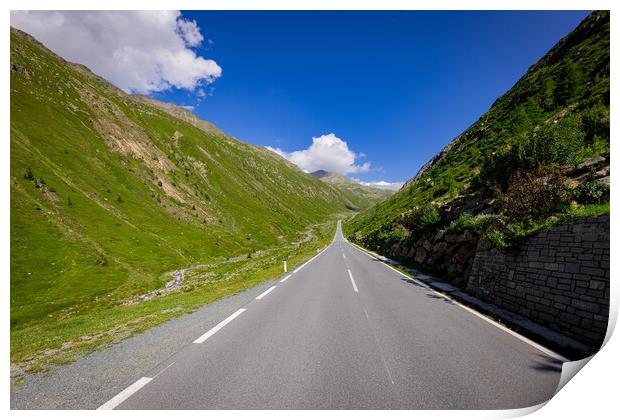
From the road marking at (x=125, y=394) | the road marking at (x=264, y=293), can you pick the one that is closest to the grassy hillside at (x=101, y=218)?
the road marking at (x=264, y=293)

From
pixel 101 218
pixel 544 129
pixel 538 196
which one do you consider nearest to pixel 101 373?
pixel 538 196

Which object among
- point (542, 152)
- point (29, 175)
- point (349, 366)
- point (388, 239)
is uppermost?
point (542, 152)

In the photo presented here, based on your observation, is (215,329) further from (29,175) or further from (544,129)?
(29,175)

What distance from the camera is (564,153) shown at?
13.9m

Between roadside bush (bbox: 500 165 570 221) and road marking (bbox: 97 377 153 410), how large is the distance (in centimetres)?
1221

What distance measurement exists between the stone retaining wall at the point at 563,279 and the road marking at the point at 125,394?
9134 millimetres

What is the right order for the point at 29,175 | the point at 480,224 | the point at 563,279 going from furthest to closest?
1. the point at 29,175
2. the point at 480,224
3. the point at 563,279

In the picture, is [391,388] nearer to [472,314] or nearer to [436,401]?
[436,401]

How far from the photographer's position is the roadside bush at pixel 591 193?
8.85 m

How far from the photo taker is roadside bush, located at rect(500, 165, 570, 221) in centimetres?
976

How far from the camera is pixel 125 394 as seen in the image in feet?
13.0

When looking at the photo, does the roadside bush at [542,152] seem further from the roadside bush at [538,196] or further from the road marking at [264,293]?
the road marking at [264,293]

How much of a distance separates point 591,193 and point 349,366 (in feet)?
32.8
